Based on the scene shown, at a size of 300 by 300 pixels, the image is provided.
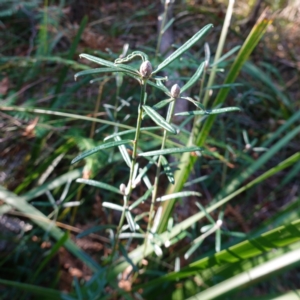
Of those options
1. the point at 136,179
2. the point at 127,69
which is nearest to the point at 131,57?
the point at 127,69

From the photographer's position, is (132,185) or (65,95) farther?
(65,95)

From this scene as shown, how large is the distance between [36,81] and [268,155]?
2.75ft

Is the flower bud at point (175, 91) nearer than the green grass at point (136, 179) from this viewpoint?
Yes

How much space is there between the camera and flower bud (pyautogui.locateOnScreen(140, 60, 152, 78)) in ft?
1.36

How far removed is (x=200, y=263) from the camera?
0.79 m

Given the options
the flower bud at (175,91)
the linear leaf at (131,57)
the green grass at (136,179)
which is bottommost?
the green grass at (136,179)

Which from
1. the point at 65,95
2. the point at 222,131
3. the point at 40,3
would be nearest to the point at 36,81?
the point at 65,95

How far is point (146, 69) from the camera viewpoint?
1.37 feet

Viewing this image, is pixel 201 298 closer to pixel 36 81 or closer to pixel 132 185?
pixel 132 185

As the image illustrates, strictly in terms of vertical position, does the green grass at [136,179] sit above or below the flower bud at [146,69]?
below

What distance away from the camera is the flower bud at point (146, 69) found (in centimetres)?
42

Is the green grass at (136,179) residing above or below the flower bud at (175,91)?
below

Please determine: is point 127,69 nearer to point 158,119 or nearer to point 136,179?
point 158,119

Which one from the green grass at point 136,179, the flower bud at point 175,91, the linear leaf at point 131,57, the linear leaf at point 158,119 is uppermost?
the linear leaf at point 131,57
